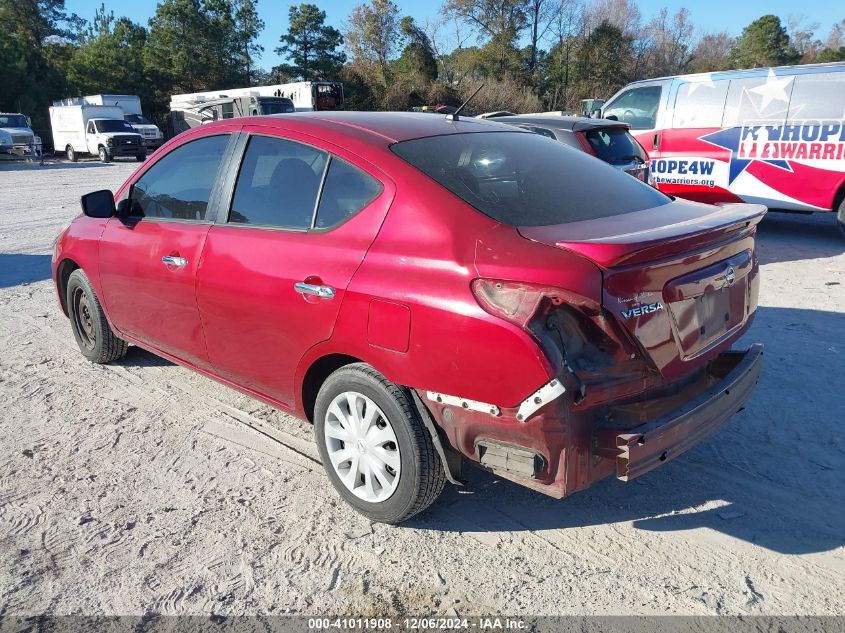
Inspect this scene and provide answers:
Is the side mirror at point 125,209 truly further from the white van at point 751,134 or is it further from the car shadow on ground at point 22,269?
the white van at point 751,134

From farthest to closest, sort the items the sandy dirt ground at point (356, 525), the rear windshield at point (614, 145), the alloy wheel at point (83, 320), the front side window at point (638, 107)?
the front side window at point (638, 107), the rear windshield at point (614, 145), the alloy wheel at point (83, 320), the sandy dirt ground at point (356, 525)

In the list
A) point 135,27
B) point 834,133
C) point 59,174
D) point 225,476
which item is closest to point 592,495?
point 225,476

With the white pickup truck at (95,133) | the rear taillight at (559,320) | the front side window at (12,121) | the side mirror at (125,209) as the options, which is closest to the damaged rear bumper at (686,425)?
the rear taillight at (559,320)

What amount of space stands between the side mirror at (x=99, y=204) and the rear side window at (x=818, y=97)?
822cm

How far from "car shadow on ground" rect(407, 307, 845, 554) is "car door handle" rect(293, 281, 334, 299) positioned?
3.63 feet

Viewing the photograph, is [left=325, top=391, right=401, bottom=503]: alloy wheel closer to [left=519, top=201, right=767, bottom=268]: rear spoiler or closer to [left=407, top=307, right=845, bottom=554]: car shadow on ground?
[left=407, top=307, right=845, bottom=554]: car shadow on ground

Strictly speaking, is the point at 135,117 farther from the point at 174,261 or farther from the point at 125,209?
the point at 174,261

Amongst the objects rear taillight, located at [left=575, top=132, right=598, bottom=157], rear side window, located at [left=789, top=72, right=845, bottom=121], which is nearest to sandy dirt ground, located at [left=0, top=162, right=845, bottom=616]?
rear taillight, located at [left=575, top=132, right=598, bottom=157]

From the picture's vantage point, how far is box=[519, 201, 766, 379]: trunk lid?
7.84 ft

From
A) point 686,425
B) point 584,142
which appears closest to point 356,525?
point 686,425

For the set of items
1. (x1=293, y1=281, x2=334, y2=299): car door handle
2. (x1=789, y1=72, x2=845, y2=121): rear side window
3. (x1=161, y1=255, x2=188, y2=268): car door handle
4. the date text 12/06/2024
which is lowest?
the date text 12/06/2024

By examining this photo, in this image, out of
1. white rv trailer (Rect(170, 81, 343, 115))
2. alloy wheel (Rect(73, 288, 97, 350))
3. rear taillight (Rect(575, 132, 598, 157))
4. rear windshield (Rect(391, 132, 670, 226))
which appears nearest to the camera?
rear windshield (Rect(391, 132, 670, 226))

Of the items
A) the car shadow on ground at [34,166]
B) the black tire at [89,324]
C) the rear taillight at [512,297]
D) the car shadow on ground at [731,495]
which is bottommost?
the car shadow on ground at [34,166]

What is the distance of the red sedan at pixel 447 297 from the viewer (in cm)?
240
